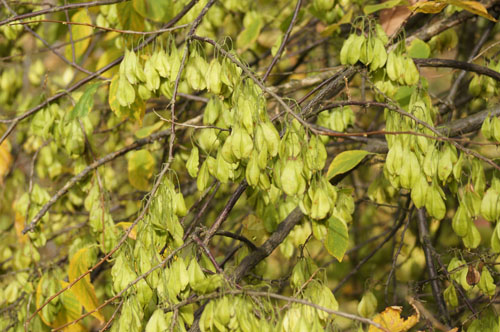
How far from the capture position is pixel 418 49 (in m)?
1.88

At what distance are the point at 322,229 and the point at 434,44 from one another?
1341 mm

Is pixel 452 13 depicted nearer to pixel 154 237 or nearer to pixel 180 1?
pixel 180 1

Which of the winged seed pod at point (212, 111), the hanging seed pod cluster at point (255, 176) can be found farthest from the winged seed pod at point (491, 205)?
the winged seed pod at point (212, 111)

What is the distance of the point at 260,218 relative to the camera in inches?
66.4

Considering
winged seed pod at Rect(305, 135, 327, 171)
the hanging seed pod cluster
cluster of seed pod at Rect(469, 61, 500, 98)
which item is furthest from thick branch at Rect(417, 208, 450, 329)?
winged seed pod at Rect(305, 135, 327, 171)

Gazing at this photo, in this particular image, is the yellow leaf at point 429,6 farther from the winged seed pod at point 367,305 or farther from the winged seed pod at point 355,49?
the winged seed pod at point 367,305

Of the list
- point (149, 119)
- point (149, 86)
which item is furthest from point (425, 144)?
point (149, 119)

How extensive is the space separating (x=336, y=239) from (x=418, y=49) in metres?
0.74

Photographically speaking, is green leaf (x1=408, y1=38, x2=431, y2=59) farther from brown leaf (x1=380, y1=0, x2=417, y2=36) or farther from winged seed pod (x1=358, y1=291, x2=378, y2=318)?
winged seed pod (x1=358, y1=291, x2=378, y2=318)

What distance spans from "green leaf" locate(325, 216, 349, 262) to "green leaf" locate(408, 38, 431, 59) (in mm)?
Answer: 675

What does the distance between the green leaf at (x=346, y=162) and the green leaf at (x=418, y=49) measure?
0.49 metres

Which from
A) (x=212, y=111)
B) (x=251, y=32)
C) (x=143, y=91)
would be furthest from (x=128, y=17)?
(x=212, y=111)

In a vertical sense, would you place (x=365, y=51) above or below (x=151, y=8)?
below

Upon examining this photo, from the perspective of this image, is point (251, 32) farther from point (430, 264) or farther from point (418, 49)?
point (430, 264)
